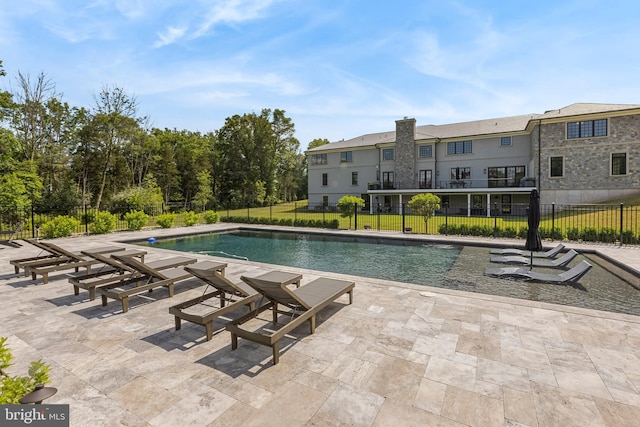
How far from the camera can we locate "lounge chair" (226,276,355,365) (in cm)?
359

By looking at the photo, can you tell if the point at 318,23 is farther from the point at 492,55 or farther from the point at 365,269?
the point at 365,269

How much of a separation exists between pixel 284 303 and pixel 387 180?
29.3 meters

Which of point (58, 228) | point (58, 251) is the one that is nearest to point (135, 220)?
point (58, 228)

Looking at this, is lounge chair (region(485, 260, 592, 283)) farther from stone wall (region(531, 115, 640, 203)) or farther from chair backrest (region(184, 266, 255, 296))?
stone wall (region(531, 115, 640, 203))

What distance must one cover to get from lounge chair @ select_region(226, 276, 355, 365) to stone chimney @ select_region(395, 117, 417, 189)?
26856 mm

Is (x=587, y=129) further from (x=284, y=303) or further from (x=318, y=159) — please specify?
(x=284, y=303)

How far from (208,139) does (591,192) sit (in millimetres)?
47744

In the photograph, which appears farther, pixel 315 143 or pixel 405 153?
pixel 315 143

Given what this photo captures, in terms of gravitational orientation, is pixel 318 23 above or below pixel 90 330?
above

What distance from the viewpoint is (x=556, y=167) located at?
23.1 metres

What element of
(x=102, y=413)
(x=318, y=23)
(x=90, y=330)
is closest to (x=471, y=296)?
(x=102, y=413)

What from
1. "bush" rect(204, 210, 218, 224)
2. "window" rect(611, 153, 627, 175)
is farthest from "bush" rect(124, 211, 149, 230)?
"window" rect(611, 153, 627, 175)

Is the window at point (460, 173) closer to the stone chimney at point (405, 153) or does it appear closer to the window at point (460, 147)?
the window at point (460, 147)

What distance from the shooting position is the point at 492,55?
35.4 feet
